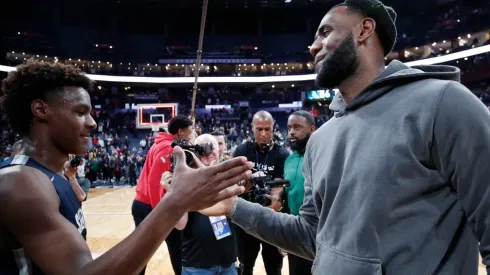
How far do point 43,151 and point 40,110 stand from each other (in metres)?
0.18

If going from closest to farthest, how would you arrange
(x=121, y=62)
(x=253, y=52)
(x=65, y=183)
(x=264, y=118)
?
(x=65, y=183), (x=264, y=118), (x=121, y=62), (x=253, y=52)

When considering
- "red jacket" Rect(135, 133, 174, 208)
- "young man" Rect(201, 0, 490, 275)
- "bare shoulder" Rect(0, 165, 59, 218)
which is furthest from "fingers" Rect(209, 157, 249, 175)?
"red jacket" Rect(135, 133, 174, 208)

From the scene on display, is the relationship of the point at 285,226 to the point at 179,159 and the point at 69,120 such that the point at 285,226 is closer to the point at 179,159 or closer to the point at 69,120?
the point at 179,159

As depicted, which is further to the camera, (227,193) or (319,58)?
(319,58)

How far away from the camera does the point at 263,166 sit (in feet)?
13.6

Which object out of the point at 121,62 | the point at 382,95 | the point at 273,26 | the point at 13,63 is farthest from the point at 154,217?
the point at 273,26

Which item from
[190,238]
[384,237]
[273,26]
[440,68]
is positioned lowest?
[190,238]

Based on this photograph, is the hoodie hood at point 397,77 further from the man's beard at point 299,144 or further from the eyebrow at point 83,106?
the man's beard at point 299,144

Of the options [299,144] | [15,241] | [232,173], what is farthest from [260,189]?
[15,241]

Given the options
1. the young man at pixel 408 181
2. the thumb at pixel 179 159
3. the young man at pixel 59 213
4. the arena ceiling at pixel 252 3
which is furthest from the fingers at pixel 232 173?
the arena ceiling at pixel 252 3

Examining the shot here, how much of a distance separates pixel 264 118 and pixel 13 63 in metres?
31.1

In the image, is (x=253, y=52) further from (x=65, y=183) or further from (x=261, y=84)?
(x=65, y=183)

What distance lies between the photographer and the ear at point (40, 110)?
62.7 inches

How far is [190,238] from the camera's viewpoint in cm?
288
